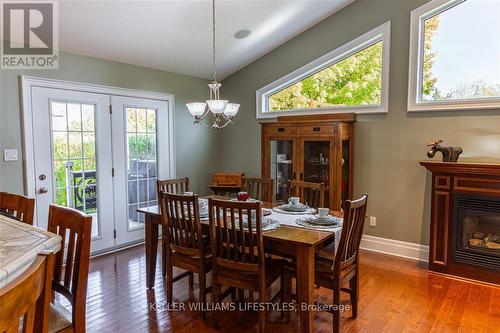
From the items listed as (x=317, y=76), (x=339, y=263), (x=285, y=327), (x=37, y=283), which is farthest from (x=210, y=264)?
(x=317, y=76)

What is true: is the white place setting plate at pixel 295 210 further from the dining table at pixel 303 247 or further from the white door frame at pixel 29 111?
the white door frame at pixel 29 111

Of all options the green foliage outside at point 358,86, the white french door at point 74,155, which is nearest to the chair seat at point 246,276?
the white french door at point 74,155

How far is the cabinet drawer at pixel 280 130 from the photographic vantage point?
4294 millimetres

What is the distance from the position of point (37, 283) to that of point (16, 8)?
Answer: 2.93 meters

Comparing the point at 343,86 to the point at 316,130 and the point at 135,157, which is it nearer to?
the point at 316,130

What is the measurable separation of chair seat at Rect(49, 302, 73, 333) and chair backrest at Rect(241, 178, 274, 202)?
2.36m

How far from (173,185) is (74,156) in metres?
1.19

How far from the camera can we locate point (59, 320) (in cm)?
149

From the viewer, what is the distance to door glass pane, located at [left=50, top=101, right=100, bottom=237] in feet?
12.0

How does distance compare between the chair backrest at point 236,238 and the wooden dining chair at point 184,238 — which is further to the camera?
the wooden dining chair at point 184,238

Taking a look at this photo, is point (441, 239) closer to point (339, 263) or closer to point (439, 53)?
point (339, 263)

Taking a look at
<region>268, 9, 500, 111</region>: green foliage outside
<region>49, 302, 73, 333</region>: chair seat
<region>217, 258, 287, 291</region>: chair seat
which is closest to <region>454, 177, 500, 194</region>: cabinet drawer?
<region>268, 9, 500, 111</region>: green foliage outside

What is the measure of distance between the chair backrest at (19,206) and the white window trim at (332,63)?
3.50 metres

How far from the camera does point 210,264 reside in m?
2.69
